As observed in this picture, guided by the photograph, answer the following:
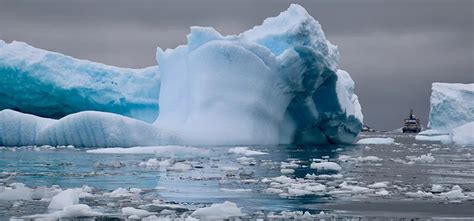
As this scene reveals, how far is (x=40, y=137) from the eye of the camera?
21.5 meters

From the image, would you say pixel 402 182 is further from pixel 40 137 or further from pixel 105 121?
pixel 40 137

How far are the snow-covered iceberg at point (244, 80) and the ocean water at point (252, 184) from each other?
627 centimetres

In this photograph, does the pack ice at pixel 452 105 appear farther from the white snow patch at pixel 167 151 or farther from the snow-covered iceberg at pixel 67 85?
the white snow patch at pixel 167 151

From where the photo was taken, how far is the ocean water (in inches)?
316

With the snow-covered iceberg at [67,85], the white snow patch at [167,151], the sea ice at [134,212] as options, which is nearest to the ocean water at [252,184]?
the sea ice at [134,212]

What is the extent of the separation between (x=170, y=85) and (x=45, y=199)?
690 inches

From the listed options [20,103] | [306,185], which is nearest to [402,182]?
[306,185]

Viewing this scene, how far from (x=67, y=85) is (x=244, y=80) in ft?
20.8

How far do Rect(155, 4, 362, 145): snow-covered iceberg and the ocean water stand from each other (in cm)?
627

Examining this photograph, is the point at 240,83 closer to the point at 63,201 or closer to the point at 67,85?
the point at 67,85

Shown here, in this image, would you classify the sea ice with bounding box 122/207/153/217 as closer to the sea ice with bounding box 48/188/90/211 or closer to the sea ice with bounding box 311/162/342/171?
the sea ice with bounding box 48/188/90/211

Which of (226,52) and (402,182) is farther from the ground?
(226,52)

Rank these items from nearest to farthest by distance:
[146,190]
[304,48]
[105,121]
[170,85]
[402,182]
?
[146,190] → [402,182] → [105,121] → [304,48] → [170,85]

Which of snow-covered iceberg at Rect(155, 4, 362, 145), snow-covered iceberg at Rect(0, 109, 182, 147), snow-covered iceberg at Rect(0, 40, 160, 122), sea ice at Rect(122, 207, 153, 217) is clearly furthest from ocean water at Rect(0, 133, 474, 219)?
snow-covered iceberg at Rect(0, 40, 160, 122)
